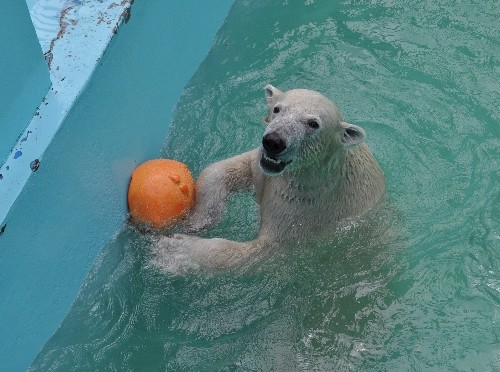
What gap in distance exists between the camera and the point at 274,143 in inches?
156

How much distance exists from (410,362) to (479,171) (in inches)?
Answer: 64.9

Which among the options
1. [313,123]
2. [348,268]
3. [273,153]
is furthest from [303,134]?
[348,268]

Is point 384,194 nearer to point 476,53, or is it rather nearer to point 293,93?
point 293,93

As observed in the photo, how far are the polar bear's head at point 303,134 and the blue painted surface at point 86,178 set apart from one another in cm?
111

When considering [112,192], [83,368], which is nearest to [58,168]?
[112,192]

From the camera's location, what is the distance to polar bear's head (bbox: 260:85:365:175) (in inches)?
158

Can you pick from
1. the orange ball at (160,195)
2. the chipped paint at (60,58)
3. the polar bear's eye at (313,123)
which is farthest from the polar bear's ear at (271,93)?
the chipped paint at (60,58)

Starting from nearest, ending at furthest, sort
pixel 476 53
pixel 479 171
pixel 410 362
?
1. pixel 410 362
2. pixel 479 171
3. pixel 476 53

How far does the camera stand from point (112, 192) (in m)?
4.77

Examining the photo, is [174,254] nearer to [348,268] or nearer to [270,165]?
[270,165]

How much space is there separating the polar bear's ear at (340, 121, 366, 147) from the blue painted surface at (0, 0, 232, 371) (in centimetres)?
149

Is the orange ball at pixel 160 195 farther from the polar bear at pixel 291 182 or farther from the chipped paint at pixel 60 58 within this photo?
the chipped paint at pixel 60 58

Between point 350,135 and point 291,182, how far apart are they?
0.46 meters

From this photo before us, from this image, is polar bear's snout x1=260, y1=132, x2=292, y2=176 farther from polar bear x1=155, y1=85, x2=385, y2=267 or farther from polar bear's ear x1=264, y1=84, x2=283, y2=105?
polar bear's ear x1=264, y1=84, x2=283, y2=105
